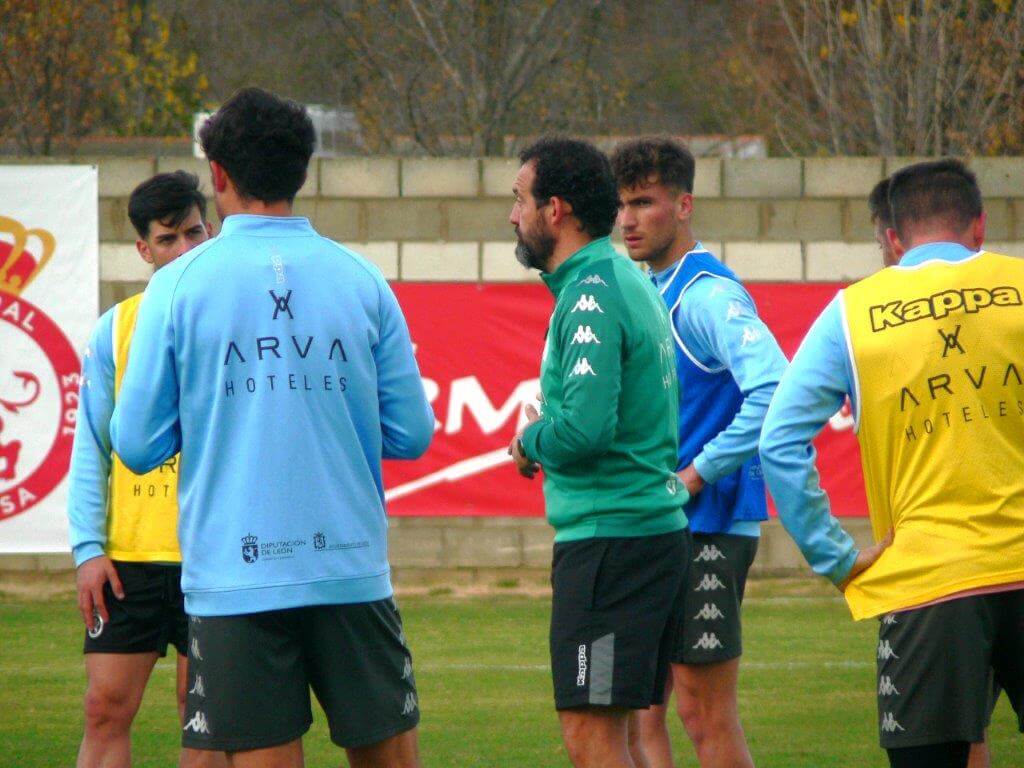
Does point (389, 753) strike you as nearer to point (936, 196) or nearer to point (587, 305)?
point (587, 305)

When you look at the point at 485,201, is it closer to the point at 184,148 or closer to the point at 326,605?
the point at 326,605

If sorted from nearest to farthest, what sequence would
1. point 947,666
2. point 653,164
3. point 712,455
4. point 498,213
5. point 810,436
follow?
point 947,666
point 810,436
point 712,455
point 653,164
point 498,213

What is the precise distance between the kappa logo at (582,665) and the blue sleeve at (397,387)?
0.64 metres

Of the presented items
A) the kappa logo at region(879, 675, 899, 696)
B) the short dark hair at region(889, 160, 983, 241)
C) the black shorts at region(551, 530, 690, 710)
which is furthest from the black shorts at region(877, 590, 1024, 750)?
the short dark hair at region(889, 160, 983, 241)

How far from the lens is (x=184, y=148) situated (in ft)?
73.7

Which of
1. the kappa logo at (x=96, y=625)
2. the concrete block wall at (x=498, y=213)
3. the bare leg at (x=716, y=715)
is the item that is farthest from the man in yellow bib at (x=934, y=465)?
the concrete block wall at (x=498, y=213)

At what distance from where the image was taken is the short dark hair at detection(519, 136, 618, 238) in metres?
4.00

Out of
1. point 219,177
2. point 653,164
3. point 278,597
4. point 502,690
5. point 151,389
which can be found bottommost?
point 502,690

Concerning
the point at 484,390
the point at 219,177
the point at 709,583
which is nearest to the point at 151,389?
the point at 219,177

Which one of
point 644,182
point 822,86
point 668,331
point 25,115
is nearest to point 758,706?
point 644,182

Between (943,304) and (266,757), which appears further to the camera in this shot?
(943,304)

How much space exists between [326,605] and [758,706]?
392cm

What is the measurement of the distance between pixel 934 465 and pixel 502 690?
413 cm

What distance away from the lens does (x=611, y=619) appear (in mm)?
3881
